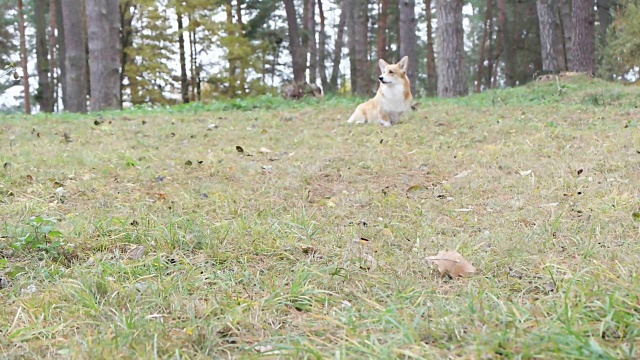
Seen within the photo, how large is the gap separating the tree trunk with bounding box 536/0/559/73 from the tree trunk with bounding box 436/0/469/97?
2477 mm

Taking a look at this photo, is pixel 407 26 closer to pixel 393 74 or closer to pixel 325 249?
pixel 393 74

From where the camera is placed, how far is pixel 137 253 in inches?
100.0

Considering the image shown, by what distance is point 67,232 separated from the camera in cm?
276

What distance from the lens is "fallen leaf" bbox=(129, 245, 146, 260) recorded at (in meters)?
2.50

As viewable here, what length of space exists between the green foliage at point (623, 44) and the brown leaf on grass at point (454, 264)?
17.8 metres

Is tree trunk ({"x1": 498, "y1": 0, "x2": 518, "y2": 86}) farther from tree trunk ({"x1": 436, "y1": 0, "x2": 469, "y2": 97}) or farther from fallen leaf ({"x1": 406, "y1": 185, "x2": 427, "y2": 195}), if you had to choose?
fallen leaf ({"x1": 406, "y1": 185, "x2": 427, "y2": 195})

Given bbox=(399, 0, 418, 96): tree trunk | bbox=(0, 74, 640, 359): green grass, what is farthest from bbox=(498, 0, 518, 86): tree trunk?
bbox=(0, 74, 640, 359): green grass

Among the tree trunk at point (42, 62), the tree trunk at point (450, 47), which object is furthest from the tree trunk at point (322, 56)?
the tree trunk at point (42, 62)

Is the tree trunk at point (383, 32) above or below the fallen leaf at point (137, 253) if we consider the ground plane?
above

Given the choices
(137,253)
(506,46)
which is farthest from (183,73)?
(137,253)

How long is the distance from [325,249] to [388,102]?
16.7 feet

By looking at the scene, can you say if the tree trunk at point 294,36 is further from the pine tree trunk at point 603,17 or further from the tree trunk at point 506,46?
the pine tree trunk at point 603,17

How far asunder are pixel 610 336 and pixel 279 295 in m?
1.06

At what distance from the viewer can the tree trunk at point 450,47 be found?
10781 millimetres
